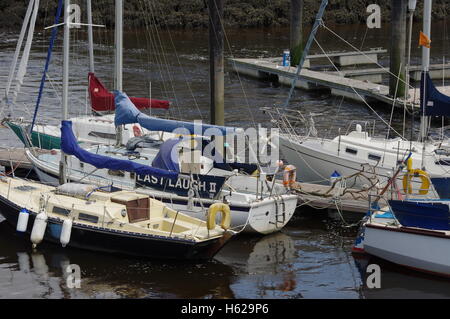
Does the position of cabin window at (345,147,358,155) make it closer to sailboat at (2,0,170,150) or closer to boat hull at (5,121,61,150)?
sailboat at (2,0,170,150)

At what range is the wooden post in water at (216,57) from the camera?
1334 inches

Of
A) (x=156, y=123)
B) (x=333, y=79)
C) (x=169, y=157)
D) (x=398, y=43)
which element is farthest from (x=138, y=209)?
(x=333, y=79)

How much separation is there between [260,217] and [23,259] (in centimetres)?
733

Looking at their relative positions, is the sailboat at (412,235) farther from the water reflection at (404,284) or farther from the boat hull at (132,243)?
the boat hull at (132,243)

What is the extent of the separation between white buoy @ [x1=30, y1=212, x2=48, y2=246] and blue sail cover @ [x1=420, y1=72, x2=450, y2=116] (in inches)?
497

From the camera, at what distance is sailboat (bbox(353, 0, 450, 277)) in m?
23.0

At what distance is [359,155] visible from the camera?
30141 mm

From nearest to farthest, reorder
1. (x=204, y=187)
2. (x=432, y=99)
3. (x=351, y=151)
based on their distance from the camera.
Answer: (x=204, y=187)
(x=432, y=99)
(x=351, y=151)

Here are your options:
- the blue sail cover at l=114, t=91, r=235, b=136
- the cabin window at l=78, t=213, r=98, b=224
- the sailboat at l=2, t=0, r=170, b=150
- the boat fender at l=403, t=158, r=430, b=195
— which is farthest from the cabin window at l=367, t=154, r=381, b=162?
the cabin window at l=78, t=213, r=98, b=224

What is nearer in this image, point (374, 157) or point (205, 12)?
point (374, 157)

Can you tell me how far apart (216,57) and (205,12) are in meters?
48.6

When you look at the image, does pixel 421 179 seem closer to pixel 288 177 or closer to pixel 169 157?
pixel 288 177
